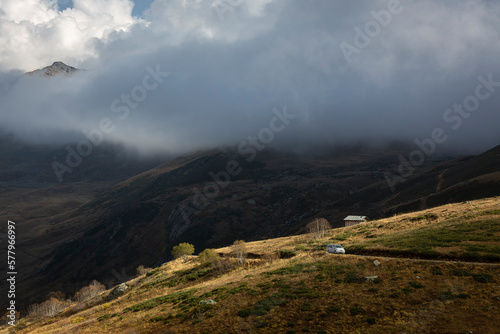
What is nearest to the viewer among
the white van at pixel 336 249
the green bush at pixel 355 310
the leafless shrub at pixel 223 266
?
the green bush at pixel 355 310

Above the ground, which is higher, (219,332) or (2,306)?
(219,332)

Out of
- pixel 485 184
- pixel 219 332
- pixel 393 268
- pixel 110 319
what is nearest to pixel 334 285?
pixel 393 268

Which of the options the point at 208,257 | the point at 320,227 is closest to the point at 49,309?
the point at 208,257

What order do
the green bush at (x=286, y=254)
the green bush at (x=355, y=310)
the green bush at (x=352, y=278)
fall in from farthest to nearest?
the green bush at (x=286, y=254), the green bush at (x=352, y=278), the green bush at (x=355, y=310)

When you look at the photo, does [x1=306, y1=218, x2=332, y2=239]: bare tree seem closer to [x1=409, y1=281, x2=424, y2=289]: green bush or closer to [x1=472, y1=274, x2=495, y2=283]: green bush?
[x1=409, y1=281, x2=424, y2=289]: green bush

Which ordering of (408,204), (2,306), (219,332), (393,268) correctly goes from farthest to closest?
(2,306)
(408,204)
(393,268)
(219,332)

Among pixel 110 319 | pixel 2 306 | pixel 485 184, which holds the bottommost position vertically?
pixel 2 306

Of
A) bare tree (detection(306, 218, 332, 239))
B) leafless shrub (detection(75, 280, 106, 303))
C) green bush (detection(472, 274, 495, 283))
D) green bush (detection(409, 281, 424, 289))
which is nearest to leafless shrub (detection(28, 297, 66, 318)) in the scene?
leafless shrub (detection(75, 280, 106, 303))

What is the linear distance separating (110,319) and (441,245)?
4024 centimetres

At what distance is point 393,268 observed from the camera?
32.0m

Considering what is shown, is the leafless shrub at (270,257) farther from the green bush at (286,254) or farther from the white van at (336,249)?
the white van at (336,249)

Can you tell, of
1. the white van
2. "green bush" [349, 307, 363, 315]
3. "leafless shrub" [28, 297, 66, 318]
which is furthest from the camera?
"leafless shrub" [28, 297, 66, 318]

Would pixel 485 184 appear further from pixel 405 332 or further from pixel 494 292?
pixel 405 332

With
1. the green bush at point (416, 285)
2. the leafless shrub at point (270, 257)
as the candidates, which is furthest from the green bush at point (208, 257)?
the green bush at point (416, 285)
